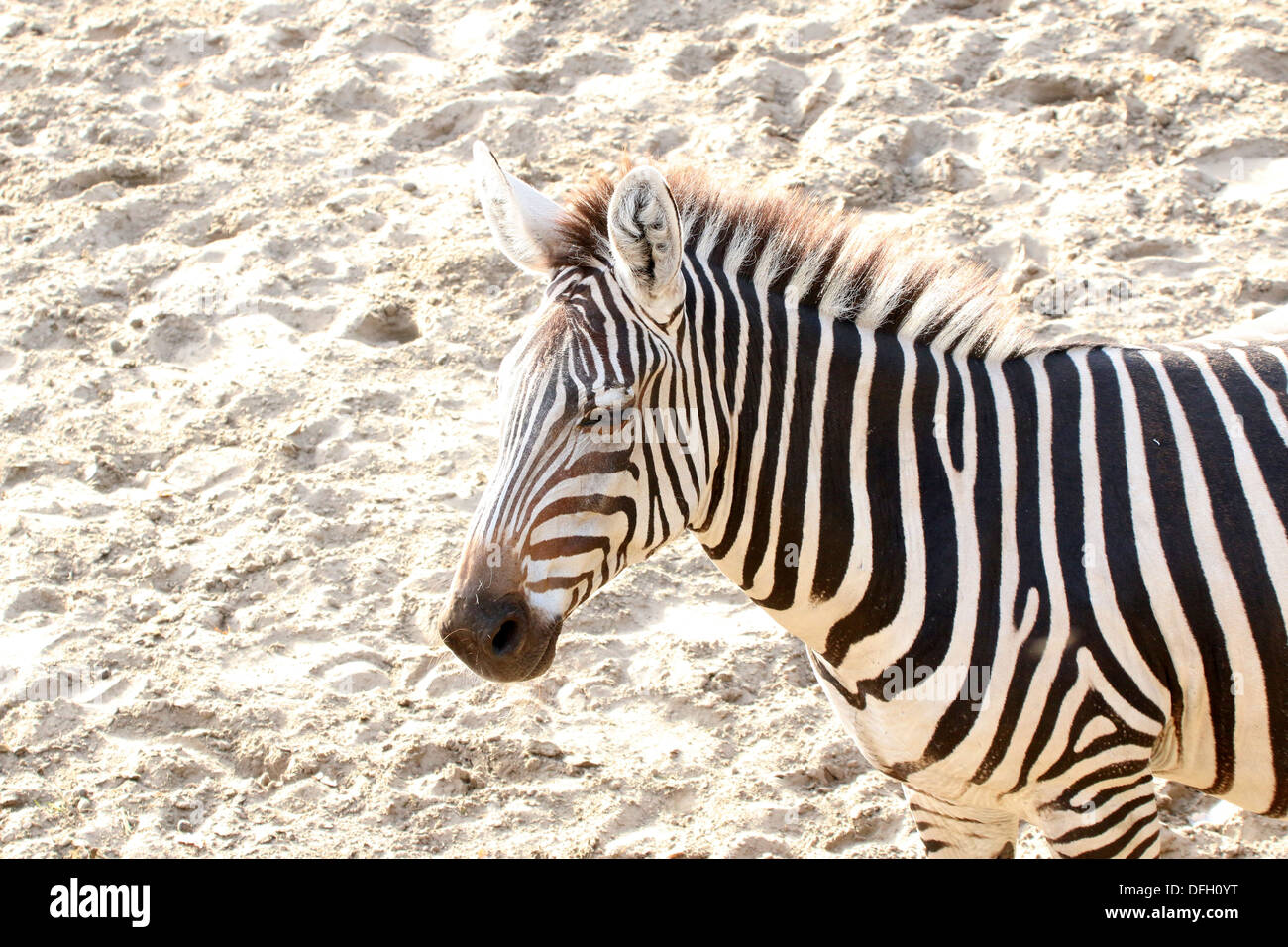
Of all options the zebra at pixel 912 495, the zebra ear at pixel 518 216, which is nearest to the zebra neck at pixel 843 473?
the zebra at pixel 912 495

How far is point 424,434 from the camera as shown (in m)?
6.28

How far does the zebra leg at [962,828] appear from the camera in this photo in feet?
12.2

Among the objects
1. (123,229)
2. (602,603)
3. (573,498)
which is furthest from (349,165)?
(573,498)

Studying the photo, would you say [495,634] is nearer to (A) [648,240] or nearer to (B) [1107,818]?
(A) [648,240]

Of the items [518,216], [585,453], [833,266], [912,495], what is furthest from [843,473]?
[518,216]

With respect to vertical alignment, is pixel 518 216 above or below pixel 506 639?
above

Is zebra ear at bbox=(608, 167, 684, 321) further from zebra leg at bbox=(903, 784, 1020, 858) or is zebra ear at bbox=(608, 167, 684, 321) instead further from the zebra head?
zebra leg at bbox=(903, 784, 1020, 858)

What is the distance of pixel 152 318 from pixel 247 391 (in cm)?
90

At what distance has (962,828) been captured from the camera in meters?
3.75

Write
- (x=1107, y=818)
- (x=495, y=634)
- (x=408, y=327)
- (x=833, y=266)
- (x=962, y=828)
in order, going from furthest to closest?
(x=408, y=327) → (x=962, y=828) → (x=833, y=266) → (x=1107, y=818) → (x=495, y=634)

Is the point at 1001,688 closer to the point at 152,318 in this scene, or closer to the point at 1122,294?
the point at 1122,294

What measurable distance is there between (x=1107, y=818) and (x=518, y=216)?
2282 mm

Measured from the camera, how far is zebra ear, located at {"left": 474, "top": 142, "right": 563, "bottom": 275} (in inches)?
134

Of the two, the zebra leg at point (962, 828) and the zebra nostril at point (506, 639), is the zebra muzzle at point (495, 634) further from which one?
the zebra leg at point (962, 828)
